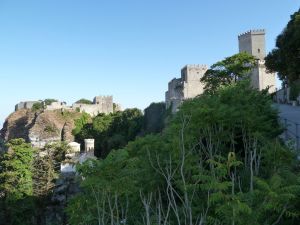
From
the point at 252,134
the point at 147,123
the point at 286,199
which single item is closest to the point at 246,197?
the point at 286,199

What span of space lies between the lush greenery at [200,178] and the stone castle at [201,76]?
40820 millimetres

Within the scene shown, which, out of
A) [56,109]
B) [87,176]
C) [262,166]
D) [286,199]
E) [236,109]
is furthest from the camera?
[56,109]

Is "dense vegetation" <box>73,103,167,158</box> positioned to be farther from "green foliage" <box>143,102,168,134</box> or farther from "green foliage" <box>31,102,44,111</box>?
"green foliage" <box>31,102,44,111</box>

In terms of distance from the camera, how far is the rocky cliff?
69875 mm

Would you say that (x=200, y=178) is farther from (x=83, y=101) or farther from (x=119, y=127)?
(x=83, y=101)

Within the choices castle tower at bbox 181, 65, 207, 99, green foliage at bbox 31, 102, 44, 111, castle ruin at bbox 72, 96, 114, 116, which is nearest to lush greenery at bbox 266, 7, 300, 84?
castle tower at bbox 181, 65, 207, 99

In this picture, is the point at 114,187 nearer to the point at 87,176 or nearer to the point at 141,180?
the point at 87,176

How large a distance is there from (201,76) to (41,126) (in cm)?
2791

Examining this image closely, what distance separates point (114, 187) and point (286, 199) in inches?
115

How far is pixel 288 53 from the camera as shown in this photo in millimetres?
32031

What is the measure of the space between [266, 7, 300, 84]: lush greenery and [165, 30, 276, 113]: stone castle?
16.1 m

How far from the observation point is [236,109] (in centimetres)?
1176

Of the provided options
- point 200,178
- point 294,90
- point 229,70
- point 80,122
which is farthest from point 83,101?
point 200,178

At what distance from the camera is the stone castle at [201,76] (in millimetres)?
59625
